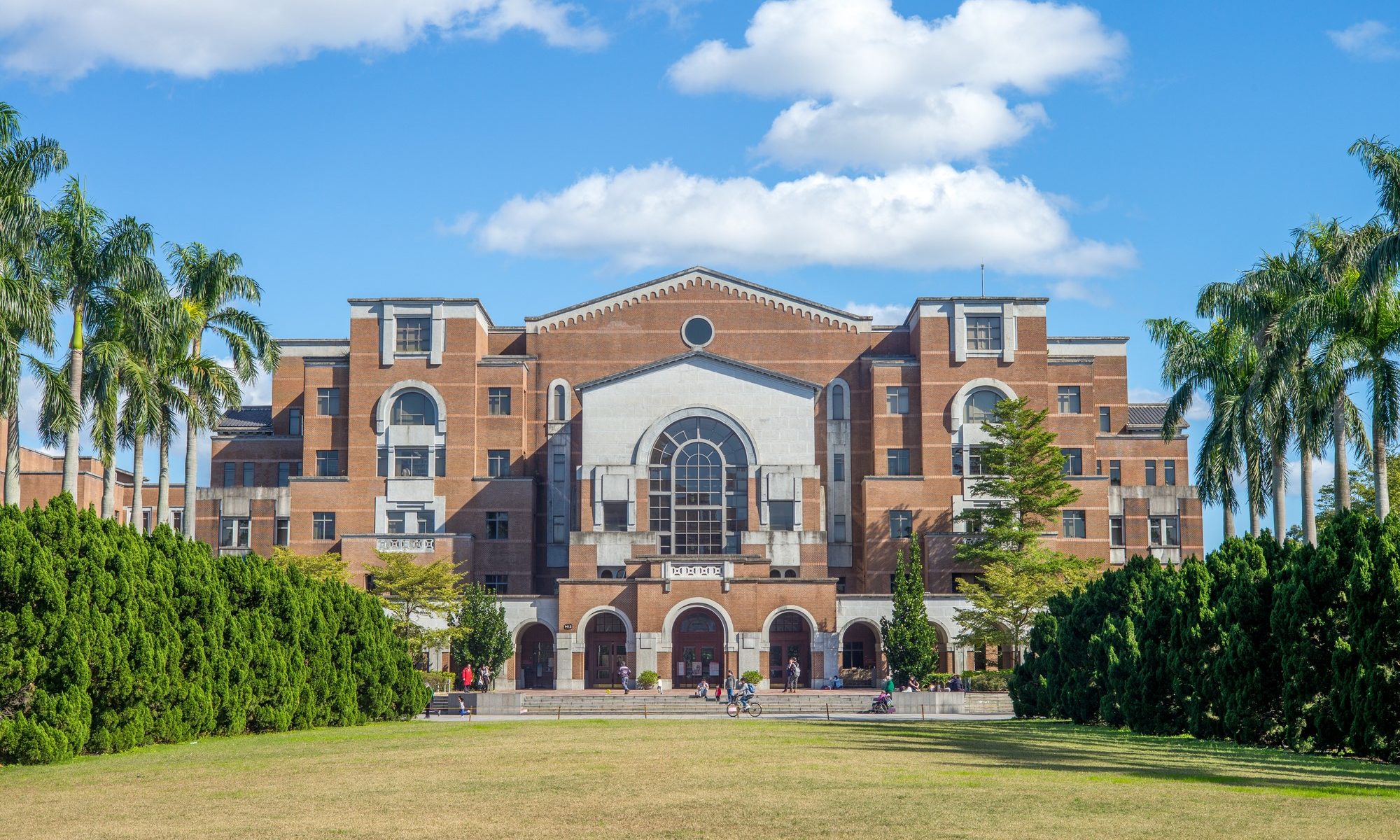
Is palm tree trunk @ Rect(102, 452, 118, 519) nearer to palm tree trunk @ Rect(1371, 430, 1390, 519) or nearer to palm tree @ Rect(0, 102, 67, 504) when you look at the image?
palm tree @ Rect(0, 102, 67, 504)

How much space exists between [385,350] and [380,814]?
5842 cm

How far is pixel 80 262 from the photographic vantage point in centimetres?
4172

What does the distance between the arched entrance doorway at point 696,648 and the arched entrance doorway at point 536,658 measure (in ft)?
20.2

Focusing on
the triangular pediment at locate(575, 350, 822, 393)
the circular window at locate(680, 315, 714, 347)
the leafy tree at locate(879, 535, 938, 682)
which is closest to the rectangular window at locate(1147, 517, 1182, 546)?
the leafy tree at locate(879, 535, 938, 682)

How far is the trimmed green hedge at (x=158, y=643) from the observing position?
2394 centimetres

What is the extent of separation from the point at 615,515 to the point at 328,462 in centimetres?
1608

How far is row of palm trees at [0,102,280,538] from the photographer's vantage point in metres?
35.9

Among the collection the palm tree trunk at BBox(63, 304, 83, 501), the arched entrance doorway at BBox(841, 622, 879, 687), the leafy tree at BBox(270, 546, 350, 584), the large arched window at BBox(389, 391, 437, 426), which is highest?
the large arched window at BBox(389, 391, 437, 426)

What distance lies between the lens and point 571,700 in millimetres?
56188

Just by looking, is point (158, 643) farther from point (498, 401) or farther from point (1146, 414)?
point (1146, 414)

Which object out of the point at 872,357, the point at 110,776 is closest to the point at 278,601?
the point at 110,776

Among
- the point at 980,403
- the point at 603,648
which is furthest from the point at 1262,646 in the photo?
the point at 980,403

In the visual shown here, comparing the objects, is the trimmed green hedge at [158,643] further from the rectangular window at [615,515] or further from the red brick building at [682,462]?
the rectangular window at [615,515]

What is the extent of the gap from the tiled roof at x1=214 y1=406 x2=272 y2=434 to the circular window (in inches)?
937
